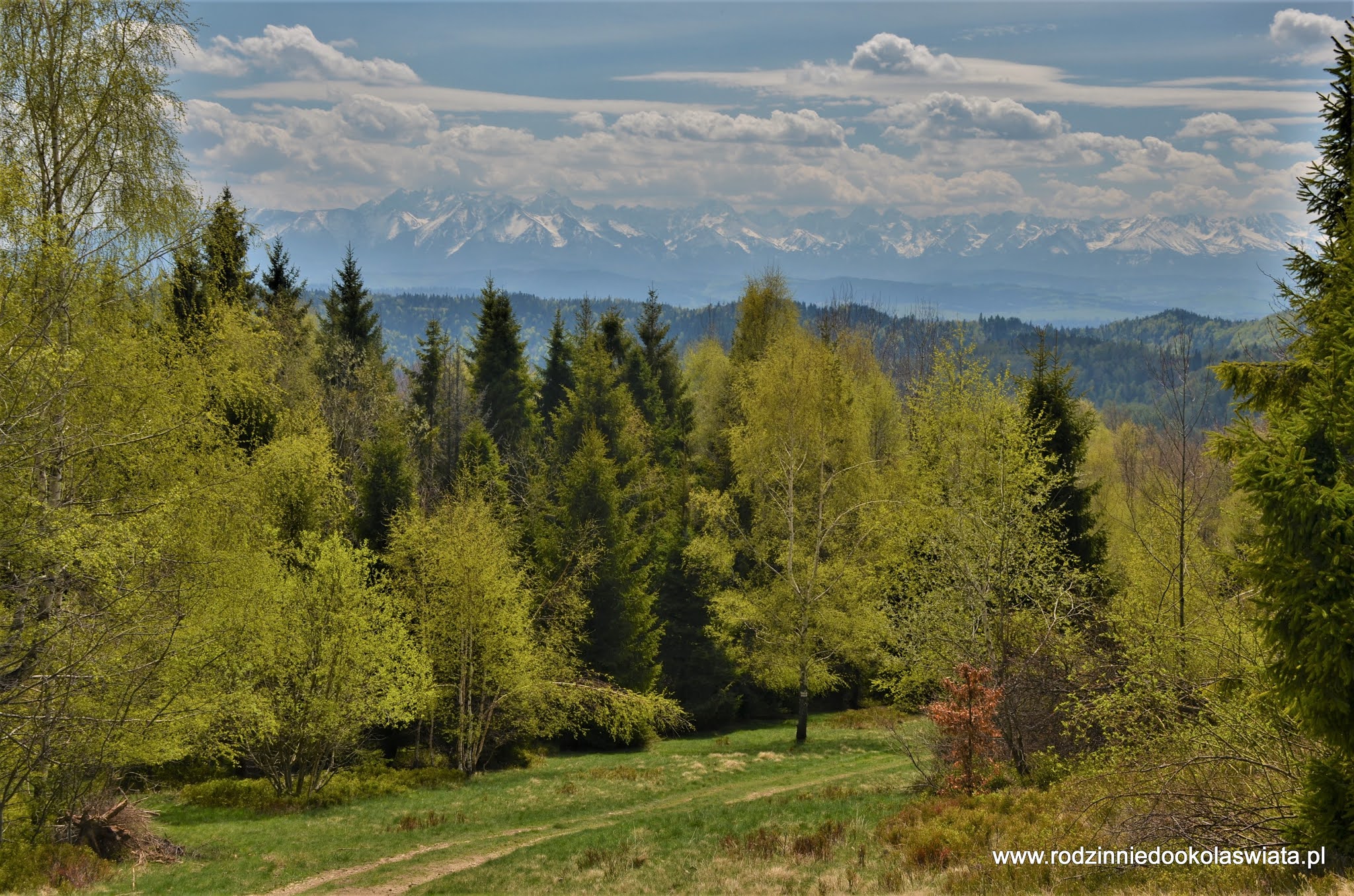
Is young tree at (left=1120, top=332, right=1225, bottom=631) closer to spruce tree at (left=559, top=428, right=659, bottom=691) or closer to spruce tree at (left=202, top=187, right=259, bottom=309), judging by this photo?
spruce tree at (left=202, top=187, right=259, bottom=309)

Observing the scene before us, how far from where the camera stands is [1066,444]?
2942 centimetres

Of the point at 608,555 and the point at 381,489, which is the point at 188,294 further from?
the point at 608,555

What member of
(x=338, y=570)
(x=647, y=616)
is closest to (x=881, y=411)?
(x=647, y=616)

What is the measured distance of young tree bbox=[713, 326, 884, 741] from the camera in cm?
3169

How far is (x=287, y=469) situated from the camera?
2445 cm

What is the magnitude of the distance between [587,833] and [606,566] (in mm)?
15510

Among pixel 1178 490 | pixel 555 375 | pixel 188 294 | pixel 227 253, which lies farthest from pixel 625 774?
pixel 555 375

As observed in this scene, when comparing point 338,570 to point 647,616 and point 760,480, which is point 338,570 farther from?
point 760,480

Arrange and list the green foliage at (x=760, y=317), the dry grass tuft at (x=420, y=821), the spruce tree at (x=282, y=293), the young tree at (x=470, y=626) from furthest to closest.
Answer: the green foliage at (x=760, y=317) → the spruce tree at (x=282, y=293) → the young tree at (x=470, y=626) → the dry grass tuft at (x=420, y=821)

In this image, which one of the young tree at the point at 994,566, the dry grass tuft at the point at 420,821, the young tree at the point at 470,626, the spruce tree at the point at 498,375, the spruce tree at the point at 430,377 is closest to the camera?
the young tree at the point at 994,566

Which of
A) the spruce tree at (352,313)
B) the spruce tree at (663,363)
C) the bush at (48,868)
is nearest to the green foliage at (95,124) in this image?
the bush at (48,868)

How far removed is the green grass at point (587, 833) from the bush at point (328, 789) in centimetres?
59

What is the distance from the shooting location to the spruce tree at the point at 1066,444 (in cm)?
2850

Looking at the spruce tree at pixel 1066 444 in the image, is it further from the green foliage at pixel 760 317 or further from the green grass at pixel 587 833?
the green foliage at pixel 760 317
